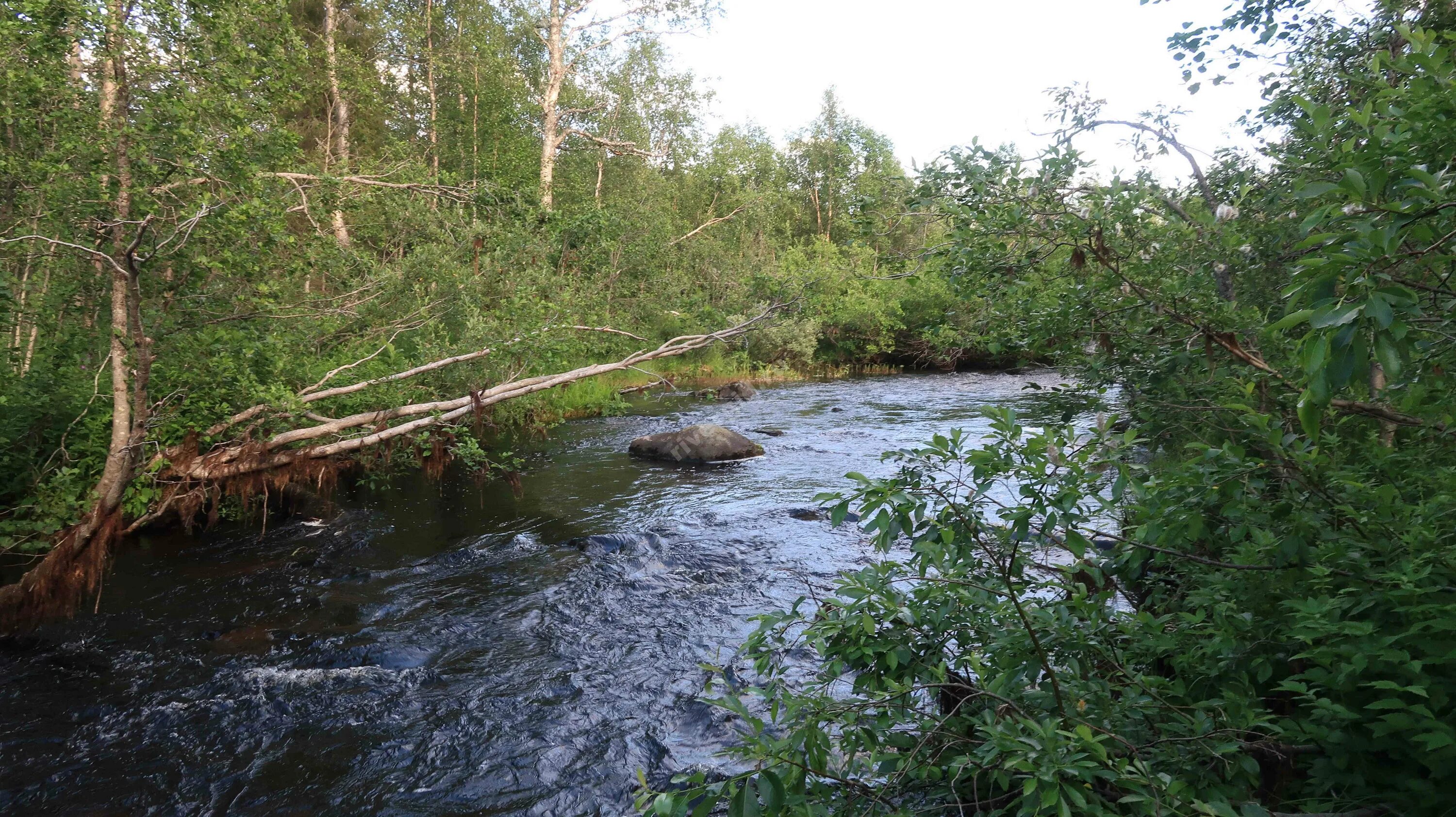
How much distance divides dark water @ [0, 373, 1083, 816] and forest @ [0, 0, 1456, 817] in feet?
1.91

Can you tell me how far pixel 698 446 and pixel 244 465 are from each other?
793 cm

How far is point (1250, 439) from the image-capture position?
391 cm

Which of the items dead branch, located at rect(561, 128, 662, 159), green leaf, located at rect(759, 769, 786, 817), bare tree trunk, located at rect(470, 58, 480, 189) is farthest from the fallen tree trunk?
bare tree trunk, located at rect(470, 58, 480, 189)

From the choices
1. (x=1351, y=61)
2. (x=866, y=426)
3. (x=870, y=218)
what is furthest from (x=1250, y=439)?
(x=866, y=426)

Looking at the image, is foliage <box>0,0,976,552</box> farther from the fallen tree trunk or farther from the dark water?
the dark water

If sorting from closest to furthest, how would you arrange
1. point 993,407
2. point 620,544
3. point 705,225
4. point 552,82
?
point 993,407 → point 620,544 → point 552,82 → point 705,225

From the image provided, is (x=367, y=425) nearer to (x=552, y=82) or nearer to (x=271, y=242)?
(x=271, y=242)

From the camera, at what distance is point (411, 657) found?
22.3ft

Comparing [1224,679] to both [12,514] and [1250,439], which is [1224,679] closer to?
[1250,439]

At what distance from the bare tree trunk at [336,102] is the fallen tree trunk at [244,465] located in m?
4.91

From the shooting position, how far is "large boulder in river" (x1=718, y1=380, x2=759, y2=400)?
23.7m

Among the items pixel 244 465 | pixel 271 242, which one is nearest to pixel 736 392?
pixel 244 465

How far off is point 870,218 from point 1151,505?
9.15 ft

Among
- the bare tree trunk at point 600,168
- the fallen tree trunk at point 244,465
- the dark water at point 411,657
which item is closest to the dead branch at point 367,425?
the fallen tree trunk at point 244,465
